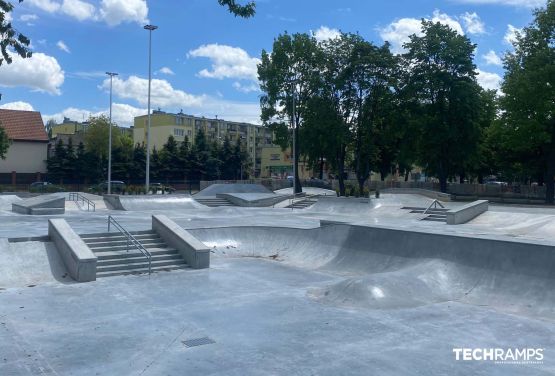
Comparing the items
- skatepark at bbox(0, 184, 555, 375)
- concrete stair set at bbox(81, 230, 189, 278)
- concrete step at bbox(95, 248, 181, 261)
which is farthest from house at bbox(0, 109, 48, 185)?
concrete step at bbox(95, 248, 181, 261)

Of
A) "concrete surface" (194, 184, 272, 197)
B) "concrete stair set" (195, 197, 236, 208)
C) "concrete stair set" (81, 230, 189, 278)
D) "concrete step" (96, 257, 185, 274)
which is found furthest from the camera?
"concrete surface" (194, 184, 272, 197)

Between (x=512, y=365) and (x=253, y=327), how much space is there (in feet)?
14.2

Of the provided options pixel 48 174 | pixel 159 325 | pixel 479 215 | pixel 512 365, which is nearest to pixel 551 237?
pixel 479 215

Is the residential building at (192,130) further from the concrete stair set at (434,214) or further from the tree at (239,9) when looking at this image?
the tree at (239,9)

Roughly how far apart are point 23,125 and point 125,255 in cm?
5595

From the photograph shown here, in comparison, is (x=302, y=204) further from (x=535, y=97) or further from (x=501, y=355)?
(x=501, y=355)

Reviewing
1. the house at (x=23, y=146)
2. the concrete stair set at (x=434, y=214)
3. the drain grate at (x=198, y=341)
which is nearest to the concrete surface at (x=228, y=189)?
the concrete stair set at (x=434, y=214)

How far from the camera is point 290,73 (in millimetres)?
47625

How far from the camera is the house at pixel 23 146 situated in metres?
60.9

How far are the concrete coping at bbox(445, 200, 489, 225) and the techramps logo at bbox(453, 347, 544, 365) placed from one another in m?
18.0

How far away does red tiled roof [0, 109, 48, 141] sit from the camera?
61.8 meters

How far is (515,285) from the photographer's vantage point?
11.8m

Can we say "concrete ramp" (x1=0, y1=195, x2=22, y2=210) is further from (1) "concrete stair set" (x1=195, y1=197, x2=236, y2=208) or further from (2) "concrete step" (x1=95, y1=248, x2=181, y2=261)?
(2) "concrete step" (x1=95, y1=248, x2=181, y2=261)

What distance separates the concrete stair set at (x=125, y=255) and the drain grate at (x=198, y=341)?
666 centimetres
